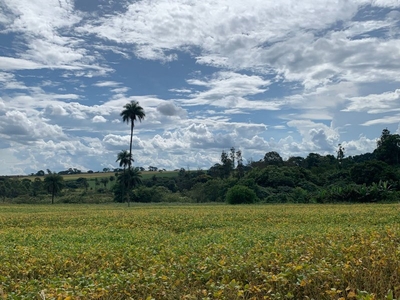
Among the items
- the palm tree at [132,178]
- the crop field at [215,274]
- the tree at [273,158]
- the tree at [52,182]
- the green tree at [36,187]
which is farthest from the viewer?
the tree at [273,158]

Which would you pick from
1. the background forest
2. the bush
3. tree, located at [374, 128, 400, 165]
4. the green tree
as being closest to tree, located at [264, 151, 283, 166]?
the background forest

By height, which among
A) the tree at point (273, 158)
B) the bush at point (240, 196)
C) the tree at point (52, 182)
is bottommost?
the bush at point (240, 196)

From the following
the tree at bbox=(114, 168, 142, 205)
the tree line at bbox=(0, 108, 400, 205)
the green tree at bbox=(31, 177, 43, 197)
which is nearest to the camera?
the tree line at bbox=(0, 108, 400, 205)

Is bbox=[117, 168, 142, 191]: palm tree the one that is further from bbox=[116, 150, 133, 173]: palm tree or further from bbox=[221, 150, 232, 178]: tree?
bbox=[221, 150, 232, 178]: tree

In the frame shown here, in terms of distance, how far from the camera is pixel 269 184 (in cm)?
6781

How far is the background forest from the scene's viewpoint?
4993 cm

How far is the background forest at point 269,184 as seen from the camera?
4993 cm

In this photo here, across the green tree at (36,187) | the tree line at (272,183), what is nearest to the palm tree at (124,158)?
the tree line at (272,183)

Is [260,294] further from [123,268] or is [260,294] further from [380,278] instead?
[123,268]

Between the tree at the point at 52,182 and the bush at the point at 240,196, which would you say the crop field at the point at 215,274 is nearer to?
the bush at the point at 240,196

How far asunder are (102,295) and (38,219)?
22.1 meters

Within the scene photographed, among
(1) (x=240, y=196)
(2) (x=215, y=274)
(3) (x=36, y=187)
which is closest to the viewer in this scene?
(2) (x=215, y=274)

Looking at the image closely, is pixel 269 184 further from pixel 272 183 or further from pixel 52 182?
pixel 52 182

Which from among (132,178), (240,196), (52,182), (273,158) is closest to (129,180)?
(132,178)
